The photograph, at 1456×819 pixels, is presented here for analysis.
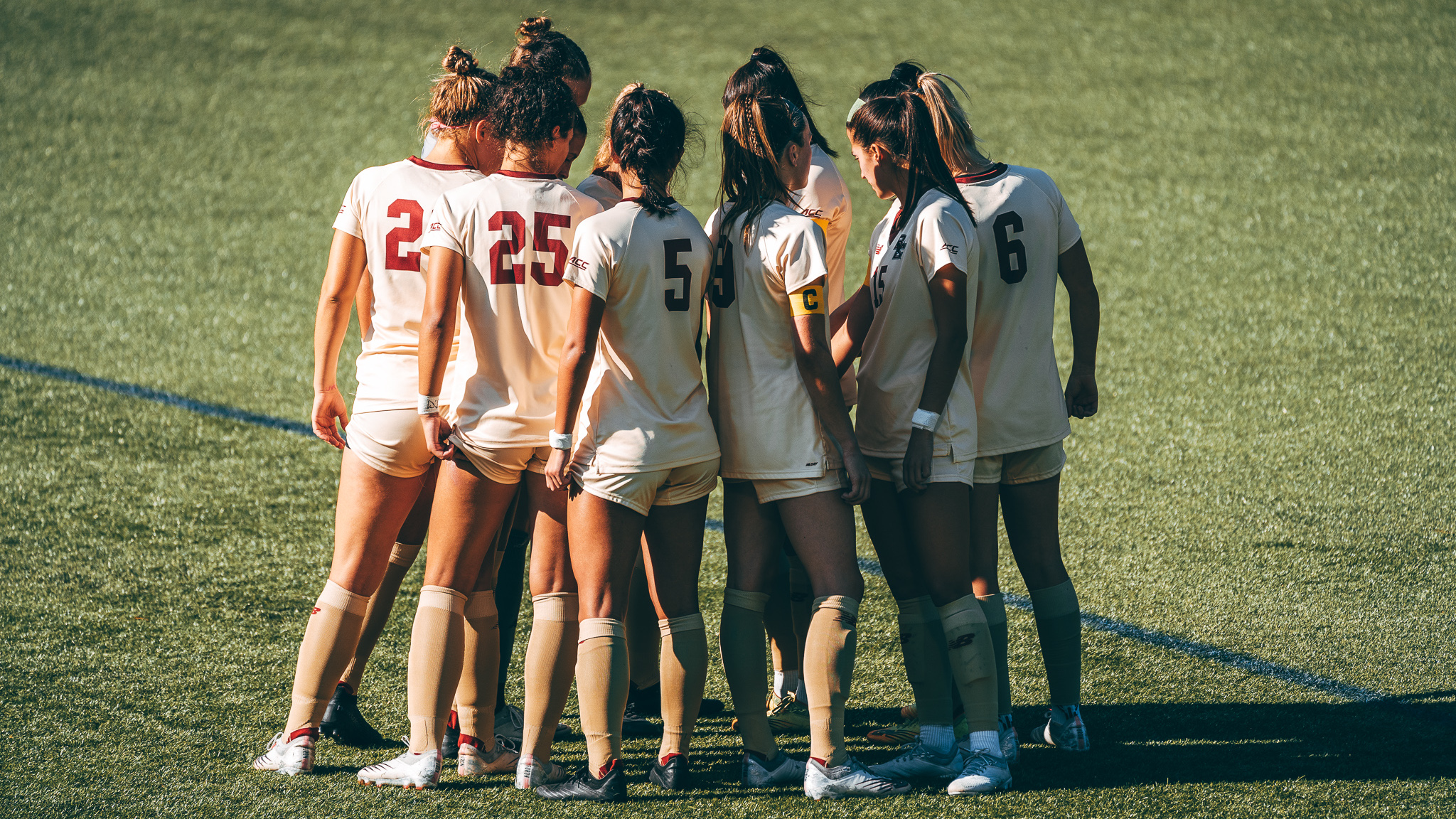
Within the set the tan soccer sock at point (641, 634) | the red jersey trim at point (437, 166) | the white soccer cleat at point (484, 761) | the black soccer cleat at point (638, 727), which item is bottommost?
the black soccer cleat at point (638, 727)

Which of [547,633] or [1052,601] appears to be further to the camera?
[1052,601]

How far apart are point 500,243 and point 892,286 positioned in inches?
42.7

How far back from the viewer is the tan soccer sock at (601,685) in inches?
127

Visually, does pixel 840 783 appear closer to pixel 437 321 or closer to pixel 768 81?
pixel 437 321

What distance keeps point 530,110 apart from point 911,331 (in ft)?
3.95

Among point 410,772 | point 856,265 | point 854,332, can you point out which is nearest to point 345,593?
point 410,772

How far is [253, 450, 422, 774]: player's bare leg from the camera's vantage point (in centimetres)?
346

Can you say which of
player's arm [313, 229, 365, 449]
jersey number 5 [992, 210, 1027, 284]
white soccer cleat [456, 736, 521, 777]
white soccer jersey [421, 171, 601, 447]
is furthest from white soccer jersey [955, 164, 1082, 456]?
player's arm [313, 229, 365, 449]

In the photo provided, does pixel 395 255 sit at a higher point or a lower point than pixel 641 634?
higher

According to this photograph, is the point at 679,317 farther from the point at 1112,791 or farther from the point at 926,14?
the point at 926,14

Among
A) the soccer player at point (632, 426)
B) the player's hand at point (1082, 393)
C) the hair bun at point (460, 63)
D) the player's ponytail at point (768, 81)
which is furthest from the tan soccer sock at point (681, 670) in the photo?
the hair bun at point (460, 63)

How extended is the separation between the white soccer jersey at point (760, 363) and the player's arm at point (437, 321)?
675mm

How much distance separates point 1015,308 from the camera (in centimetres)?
357

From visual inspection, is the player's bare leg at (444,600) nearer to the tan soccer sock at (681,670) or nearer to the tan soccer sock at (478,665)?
the tan soccer sock at (478,665)
